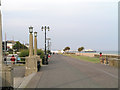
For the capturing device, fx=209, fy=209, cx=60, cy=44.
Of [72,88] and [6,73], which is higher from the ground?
[6,73]

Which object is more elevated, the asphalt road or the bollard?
the bollard

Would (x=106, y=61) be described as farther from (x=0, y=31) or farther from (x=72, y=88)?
(x=0, y=31)

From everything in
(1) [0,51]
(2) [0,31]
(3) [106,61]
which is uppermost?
(2) [0,31]

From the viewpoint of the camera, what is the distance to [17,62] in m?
29.2

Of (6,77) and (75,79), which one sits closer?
(6,77)

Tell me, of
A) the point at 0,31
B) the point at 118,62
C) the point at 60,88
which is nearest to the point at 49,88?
the point at 60,88

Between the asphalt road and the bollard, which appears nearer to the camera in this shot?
the bollard

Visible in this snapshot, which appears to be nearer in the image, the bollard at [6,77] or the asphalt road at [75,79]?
the bollard at [6,77]

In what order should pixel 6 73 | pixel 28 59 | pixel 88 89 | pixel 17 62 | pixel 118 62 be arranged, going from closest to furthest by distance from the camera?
pixel 6 73
pixel 88 89
pixel 28 59
pixel 118 62
pixel 17 62

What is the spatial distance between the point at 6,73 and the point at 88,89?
12.9 feet

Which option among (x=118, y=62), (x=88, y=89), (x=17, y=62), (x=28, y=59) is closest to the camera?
(x=88, y=89)

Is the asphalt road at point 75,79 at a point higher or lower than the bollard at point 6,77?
lower

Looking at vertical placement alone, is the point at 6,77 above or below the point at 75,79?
above

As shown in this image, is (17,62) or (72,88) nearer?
(72,88)
